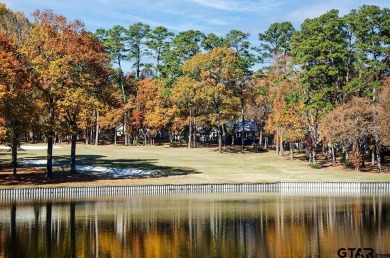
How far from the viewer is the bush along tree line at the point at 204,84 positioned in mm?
52469

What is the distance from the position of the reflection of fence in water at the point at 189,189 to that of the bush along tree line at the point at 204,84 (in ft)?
20.1

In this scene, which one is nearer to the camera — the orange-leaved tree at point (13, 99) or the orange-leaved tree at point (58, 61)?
the orange-leaved tree at point (13, 99)

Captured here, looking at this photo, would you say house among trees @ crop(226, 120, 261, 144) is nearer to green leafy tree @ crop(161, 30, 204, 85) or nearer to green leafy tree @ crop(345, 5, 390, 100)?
green leafy tree @ crop(161, 30, 204, 85)

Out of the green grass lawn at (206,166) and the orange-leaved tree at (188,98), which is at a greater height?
the orange-leaved tree at (188,98)

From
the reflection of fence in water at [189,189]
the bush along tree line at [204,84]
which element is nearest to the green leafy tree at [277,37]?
the bush along tree line at [204,84]

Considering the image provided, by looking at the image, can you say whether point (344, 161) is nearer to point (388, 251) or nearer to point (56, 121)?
point (56, 121)

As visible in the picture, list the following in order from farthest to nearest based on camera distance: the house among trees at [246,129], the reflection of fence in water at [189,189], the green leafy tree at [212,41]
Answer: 1. the house among trees at [246,129]
2. the green leafy tree at [212,41]
3. the reflection of fence in water at [189,189]

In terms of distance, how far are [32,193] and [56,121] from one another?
10920mm

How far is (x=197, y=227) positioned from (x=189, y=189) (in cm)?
1922

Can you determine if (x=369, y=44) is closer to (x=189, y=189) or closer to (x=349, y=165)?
(x=349, y=165)

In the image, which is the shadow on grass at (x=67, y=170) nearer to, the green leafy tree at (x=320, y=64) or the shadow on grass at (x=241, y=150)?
the green leafy tree at (x=320, y=64)

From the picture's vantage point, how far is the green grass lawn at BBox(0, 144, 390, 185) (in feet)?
193

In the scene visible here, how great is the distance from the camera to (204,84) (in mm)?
91062

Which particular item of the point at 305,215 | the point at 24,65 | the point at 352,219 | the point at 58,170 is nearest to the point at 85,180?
the point at 58,170
